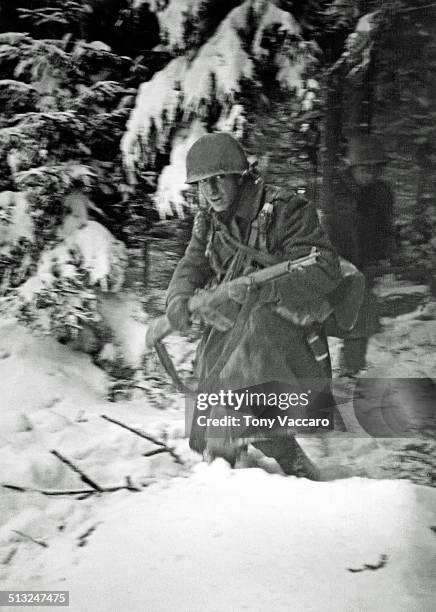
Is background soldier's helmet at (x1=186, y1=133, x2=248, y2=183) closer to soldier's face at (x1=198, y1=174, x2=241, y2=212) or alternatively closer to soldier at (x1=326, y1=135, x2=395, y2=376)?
soldier's face at (x1=198, y1=174, x2=241, y2=212)

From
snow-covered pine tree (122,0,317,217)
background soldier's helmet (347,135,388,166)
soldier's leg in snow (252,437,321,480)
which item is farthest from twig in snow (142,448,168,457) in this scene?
background soldier's helmet (347,135,388,166)

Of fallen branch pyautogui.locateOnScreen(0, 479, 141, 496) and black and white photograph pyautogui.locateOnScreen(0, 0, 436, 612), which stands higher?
black and white photograph pyautogui.locateOnScreen(0, 0, 436, 612)

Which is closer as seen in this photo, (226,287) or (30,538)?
(30,538)

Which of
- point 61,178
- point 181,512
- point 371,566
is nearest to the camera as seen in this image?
point 371,566

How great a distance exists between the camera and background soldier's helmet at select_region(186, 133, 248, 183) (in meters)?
1.41

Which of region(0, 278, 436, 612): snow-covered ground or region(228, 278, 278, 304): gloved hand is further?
region(228, 278, 278, 304): gloved hand

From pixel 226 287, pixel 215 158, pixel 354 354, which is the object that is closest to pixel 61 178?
pixel 215 158

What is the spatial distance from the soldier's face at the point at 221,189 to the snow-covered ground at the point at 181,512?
0.36m

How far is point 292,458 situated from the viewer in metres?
1.39

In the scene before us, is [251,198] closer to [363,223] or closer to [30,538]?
[363,223]

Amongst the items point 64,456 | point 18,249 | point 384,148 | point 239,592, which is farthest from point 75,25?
point 239,592

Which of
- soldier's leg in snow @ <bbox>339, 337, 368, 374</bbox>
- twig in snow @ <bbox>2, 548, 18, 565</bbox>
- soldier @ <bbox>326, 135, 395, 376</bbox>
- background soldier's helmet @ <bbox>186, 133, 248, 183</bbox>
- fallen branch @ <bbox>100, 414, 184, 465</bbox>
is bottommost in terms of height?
twig in snow @ <bbox>2, 548, 18, 565</bbox>

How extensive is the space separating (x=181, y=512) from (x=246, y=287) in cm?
53

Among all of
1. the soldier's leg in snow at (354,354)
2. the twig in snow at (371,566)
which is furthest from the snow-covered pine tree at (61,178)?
the twig in snow at (371,566)
